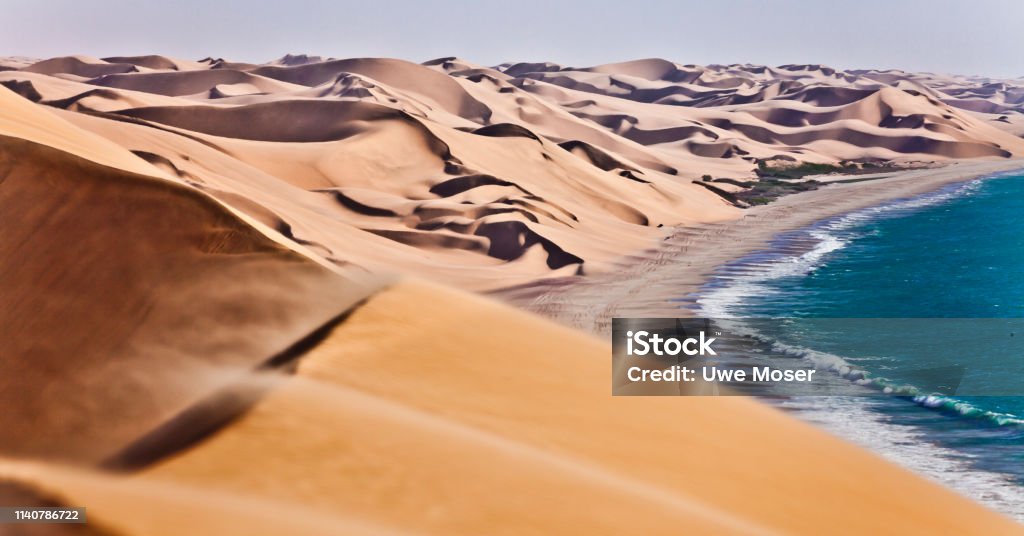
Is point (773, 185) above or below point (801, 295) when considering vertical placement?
above

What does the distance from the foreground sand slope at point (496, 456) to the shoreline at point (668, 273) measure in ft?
32.1

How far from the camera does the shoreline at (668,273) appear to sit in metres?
20.2

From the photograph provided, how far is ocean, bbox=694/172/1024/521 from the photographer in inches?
490

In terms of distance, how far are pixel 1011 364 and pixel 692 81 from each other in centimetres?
13262

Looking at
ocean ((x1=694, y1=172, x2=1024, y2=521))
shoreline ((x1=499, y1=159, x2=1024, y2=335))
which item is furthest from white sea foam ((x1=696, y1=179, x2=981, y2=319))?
shoreline ((x1=499, y1=159, x2=1024, y2=335))

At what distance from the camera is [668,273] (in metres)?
25.2

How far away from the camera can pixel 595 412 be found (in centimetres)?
715

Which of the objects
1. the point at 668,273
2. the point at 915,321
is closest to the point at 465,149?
the point at 668,273

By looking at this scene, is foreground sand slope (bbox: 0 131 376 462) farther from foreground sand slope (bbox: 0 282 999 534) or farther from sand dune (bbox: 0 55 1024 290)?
sand dune (bbox: 0 55 1024 290)

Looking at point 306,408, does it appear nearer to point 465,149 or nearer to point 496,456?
point 496,456

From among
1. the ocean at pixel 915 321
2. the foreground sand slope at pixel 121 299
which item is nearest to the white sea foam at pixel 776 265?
the ocean at pixel 915 321

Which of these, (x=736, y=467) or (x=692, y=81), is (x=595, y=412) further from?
(x=692, y=81)

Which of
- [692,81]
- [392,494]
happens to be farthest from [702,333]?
[692,81]

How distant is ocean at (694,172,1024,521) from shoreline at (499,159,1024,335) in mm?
704
